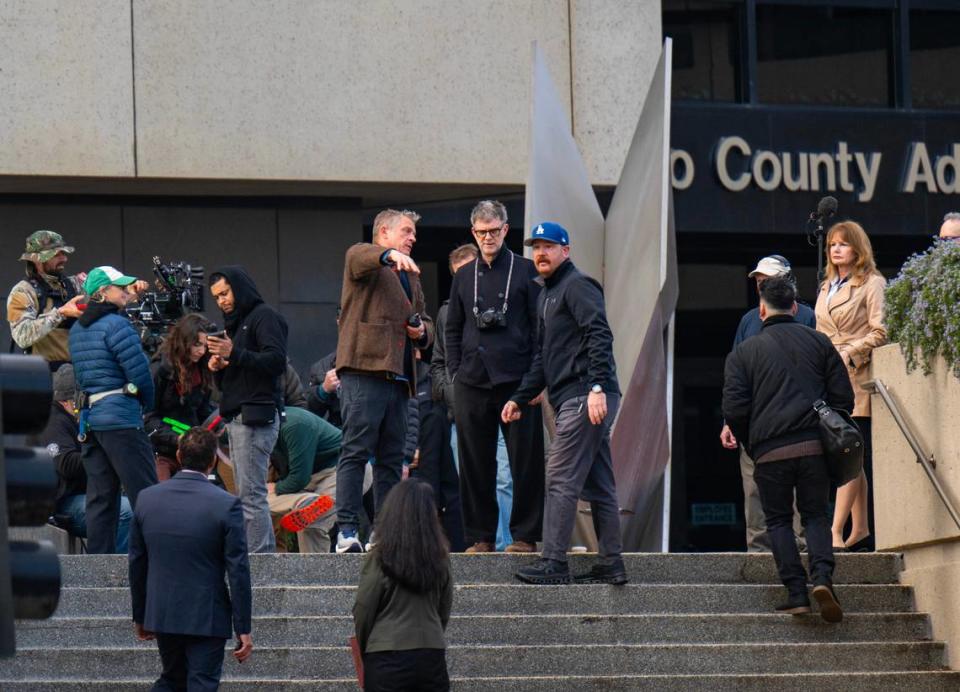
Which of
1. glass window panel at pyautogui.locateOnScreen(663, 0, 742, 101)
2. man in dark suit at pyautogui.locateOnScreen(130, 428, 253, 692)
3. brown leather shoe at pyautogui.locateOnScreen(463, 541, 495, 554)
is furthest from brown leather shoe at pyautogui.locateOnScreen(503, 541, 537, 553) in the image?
glass window panel at pyautogui.locateOnScreen(663, 0, 742, 101)

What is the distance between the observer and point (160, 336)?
1259 centimetres

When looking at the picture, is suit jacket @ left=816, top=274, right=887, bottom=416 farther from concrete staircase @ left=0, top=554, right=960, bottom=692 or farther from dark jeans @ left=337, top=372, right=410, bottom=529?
dark jeans @ left=337, top=372, right=410, bottom=529

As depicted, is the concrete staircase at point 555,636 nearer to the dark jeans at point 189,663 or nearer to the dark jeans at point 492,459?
the dark jeans at point 492,459

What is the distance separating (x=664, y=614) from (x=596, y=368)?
1.36 metres

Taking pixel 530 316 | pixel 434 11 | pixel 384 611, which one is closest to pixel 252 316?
pixel 530 316

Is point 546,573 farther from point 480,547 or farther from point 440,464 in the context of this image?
point 440,464

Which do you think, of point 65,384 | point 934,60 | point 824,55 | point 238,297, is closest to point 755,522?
point 238,297

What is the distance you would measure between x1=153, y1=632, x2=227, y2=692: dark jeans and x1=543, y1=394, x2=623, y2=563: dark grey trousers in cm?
224

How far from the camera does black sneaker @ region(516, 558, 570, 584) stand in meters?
9.95

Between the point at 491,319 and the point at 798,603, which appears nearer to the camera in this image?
the point at 798,603

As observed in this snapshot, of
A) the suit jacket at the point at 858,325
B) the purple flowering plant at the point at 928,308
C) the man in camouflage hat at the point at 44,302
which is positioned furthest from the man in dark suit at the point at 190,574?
the suit jacket at the point at 858,325

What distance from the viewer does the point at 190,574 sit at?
26.9 feet

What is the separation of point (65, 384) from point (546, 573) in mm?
3350

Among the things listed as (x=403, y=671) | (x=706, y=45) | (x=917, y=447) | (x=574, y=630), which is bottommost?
(x=574, y=630)
